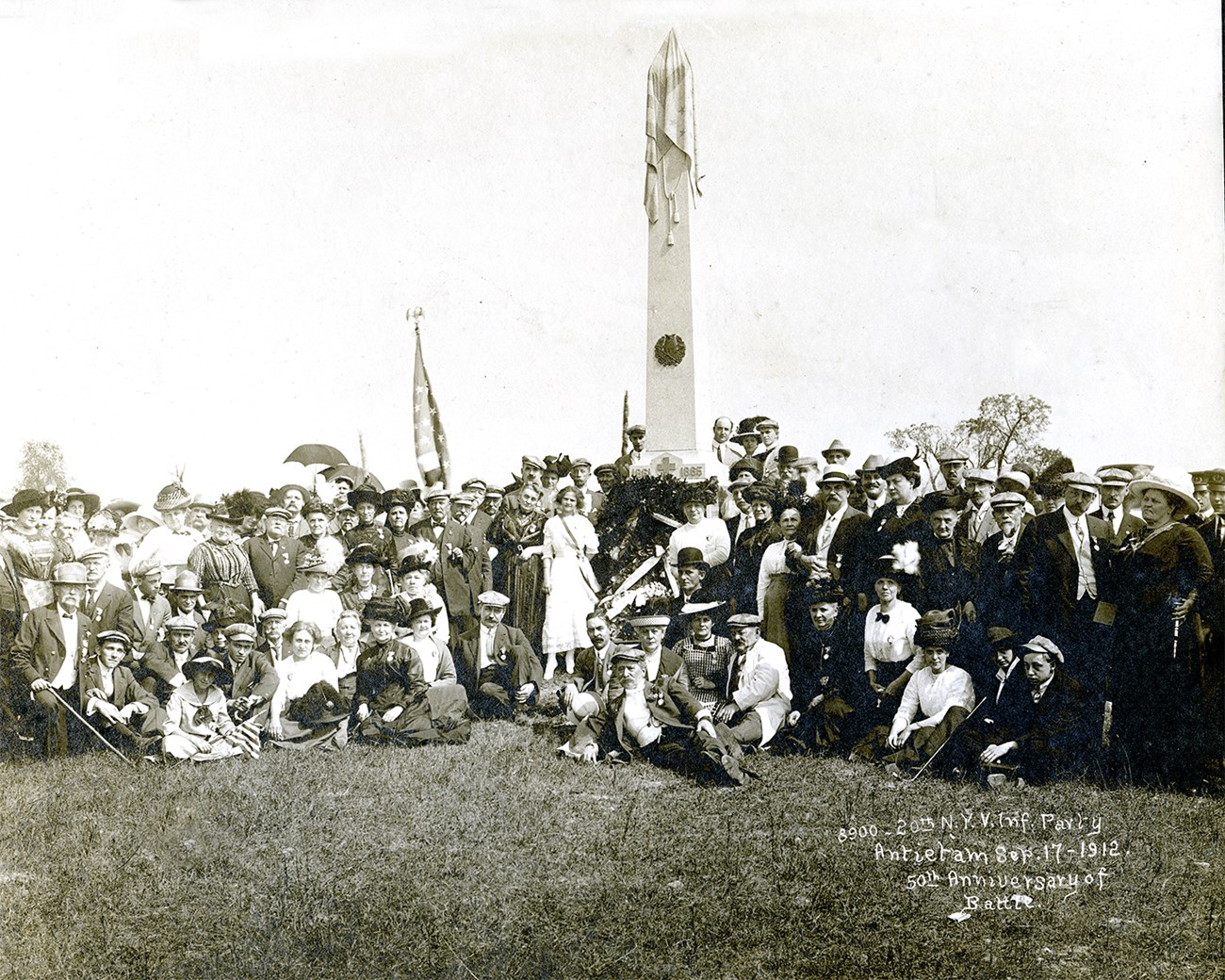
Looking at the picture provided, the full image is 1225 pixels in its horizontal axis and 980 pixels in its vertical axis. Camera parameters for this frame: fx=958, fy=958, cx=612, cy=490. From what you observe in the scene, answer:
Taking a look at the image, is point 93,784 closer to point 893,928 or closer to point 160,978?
point 160,978

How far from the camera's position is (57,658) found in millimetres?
5434

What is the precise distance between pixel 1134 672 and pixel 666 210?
364 centimetres

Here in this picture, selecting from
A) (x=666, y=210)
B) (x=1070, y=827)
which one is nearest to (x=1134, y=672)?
(x=1070, y=827)

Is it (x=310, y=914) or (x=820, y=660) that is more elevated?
(x=820, y=660)

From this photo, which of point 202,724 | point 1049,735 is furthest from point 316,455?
point 1049,735

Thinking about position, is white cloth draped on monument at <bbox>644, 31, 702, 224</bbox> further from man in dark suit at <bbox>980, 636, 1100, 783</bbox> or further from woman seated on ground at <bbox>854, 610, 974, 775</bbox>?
man in dark suit at <bbox>980, 636, 1100, 783</bbox>

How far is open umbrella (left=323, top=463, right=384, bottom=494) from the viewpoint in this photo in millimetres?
6164

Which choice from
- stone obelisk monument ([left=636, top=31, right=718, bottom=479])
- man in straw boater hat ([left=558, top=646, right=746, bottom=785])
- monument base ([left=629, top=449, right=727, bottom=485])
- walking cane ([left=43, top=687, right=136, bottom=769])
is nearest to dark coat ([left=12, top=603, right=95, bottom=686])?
walking cane ([left=43, top=687, right=136, bottom=769])

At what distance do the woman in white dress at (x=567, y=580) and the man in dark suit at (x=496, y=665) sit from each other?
133 mm

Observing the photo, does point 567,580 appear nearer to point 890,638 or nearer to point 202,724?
point 890,638

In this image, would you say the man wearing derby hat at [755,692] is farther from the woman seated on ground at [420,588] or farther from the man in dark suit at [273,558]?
the man in dark suit at [273,558]

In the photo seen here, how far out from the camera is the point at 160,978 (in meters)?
4.49

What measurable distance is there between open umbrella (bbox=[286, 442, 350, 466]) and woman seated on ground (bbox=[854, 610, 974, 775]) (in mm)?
3613

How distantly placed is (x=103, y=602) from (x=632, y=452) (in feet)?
10.9
